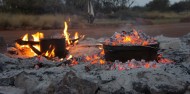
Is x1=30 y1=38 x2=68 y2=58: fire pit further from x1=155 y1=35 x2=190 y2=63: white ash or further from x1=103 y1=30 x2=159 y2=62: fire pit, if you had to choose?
x1=155 y1=35 x2=190 y2=63: white ash

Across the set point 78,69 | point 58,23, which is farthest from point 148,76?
point 58,23

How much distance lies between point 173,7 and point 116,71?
25182 mm

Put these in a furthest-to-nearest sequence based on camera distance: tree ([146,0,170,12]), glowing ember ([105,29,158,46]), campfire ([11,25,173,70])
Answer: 1. tree ([146,0,170,12])
2. glowing ember ([105,29,158,46])
3. campfire ([11,25,173,70])

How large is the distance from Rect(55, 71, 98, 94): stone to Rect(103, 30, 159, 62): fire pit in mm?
1459

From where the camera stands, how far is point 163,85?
4668 mm

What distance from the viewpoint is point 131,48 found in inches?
232

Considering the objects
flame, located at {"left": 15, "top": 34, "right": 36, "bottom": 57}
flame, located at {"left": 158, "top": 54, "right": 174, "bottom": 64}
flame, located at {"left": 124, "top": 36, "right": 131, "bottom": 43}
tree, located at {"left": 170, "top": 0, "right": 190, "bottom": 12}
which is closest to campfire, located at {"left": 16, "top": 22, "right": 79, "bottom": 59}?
flame, located at {"left": 15, "top": 34, "right": 36, "bottom": 57}

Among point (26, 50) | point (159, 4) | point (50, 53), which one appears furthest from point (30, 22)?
point (159, 4)

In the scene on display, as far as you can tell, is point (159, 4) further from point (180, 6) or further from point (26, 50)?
point (26, 50)

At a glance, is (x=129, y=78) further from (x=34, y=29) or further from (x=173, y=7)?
(x=173, y=7)

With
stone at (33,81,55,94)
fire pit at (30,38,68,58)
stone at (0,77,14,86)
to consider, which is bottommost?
stone at (0,77,14,86)

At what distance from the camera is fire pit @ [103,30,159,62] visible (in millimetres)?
5918

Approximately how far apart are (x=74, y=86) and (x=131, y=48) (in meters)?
1.68

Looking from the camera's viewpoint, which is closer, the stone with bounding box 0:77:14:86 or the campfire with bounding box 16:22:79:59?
the stone with bounding box 0:77:14:86
